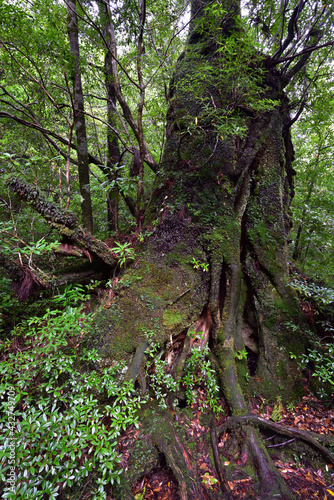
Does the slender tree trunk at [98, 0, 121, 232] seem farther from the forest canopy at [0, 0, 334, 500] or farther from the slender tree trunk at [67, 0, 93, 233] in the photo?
the slender tree trunk at [67, 0, 93, 233]

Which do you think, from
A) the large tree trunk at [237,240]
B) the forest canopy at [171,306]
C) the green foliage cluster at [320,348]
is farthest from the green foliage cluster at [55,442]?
the green foliage cluster at [320,348]

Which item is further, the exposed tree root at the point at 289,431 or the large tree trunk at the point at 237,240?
the large tree trunk at the point at 237,240

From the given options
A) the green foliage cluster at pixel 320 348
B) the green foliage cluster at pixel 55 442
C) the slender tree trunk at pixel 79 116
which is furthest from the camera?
the slender tree trunk at pixel 79 116

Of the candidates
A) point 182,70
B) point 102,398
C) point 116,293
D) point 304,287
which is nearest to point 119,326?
point 116,293

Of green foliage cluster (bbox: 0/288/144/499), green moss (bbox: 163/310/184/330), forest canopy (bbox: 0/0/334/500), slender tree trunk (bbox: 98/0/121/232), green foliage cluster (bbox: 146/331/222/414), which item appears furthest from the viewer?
slender tree trunk (bbox: 98/0/121/232)

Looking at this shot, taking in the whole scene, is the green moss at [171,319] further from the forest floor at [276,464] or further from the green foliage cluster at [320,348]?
the green foliage cluster at [320,348]

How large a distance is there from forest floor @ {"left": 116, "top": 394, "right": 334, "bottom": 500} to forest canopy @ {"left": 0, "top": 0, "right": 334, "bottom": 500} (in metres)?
0.02

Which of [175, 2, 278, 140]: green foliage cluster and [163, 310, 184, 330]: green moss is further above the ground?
[175, 2, 278, 140]: green foliage cluster

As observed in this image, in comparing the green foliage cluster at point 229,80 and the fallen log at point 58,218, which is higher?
the green foliage cluster at point 229,80

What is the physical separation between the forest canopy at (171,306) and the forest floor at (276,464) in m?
0.02

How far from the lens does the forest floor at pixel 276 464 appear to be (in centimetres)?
213

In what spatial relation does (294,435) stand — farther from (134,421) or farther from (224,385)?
(134,421)

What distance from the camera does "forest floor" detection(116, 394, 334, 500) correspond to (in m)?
2.13

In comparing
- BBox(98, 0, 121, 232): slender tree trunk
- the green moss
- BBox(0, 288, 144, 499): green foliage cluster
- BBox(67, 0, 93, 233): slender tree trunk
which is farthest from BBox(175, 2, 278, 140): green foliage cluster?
BBox(0, 288, 144, 499): green foliage cluster
